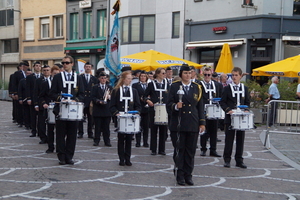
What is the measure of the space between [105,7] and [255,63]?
14616 millimetres

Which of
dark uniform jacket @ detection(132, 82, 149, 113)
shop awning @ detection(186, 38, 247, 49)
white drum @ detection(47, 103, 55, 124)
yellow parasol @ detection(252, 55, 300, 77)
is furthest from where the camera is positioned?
shop awning @ detection(186, 38, 247, 49)

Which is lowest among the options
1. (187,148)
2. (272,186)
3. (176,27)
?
(272,186)

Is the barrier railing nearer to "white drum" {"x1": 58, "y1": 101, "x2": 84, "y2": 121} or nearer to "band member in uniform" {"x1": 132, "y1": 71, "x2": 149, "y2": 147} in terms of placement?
"band member in uniform" {"x1": 132, "y1": 71, "x2": 149, "y2": 147}

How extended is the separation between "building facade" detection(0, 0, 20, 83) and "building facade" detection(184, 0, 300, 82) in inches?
906

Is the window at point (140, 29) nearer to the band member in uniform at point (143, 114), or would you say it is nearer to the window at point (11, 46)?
the window at point (11, 46)

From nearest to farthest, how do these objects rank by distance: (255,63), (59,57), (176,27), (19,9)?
1. (255,63)
2. (176,27)
3. (59,57)
4. (19,9)

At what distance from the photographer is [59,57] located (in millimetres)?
43188

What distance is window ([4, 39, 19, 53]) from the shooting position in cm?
4884

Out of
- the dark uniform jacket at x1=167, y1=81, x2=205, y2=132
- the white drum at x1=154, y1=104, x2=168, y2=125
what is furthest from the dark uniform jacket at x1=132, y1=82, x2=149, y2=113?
the dark uniform jacket at x1=167, y1=81, x2=205, y2=132

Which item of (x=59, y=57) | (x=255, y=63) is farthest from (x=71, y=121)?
(x=59, y=57)

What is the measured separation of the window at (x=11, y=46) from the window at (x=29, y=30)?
2.08 meters

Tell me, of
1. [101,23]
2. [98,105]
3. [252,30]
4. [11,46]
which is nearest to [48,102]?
[98,105]

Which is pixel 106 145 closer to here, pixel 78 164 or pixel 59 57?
pixel 78 164

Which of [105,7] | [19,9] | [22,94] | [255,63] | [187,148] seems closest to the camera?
[187,148]
